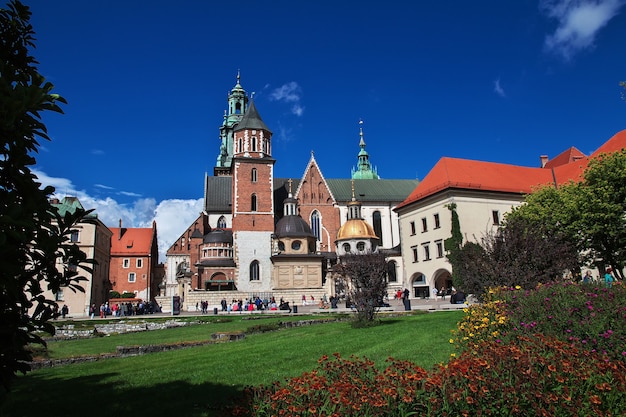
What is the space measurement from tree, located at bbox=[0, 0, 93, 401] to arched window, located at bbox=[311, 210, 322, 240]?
194 feet

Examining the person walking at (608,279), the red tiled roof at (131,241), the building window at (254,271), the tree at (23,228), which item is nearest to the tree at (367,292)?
the person walking at (608,279)

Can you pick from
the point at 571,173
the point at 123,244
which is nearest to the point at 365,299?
the point at 571,173

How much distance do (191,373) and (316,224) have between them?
53885 mm

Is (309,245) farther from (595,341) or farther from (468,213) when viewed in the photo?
(595,341)

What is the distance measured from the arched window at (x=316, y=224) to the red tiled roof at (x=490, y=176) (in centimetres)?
1695

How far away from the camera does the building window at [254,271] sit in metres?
53.1

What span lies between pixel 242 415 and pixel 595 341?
19.6ft

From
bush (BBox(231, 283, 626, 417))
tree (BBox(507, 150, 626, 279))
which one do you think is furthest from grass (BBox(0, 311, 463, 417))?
tree (BBox(507, 150, 626, 279))

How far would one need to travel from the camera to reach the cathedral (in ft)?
171

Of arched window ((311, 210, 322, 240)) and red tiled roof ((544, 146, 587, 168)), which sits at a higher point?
red tiled roof ((544, 146, 587, 168))

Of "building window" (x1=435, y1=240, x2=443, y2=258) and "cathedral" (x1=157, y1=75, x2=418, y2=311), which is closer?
"building window" (x1=435, y1=240, x2=443, y2=258)

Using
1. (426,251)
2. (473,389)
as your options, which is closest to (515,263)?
(473,389)

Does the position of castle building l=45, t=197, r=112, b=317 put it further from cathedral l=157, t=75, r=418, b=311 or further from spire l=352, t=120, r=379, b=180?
Answer: spire l=352, t=120, r=379, b=180

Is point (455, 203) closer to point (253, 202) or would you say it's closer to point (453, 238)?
point (453, 238)
